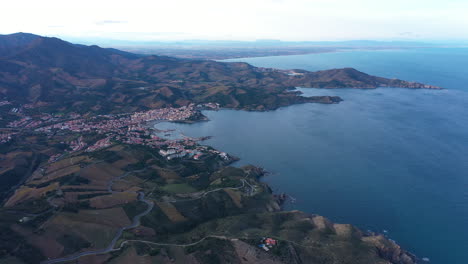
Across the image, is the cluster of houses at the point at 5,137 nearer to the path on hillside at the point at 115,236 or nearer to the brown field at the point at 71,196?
the brown field at the point at 71,196

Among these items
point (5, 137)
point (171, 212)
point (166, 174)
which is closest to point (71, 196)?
point (171, 212)

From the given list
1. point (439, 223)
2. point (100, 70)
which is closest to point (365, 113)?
point (439, 223)

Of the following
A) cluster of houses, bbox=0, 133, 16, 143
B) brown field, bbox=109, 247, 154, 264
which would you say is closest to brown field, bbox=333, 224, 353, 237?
brown field, bbox=109, 247, 154, 264

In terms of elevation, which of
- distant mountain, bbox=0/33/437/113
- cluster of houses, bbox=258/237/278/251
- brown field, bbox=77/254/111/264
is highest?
distant mountain, bbox=0/33/437/113

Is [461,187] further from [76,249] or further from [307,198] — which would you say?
[76,249]

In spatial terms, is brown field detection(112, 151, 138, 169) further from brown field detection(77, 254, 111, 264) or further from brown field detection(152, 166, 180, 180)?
brown field detection(77, 254, 111, 264)

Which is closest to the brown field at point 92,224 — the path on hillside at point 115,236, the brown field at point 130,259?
the path on hillside at point 115,236
